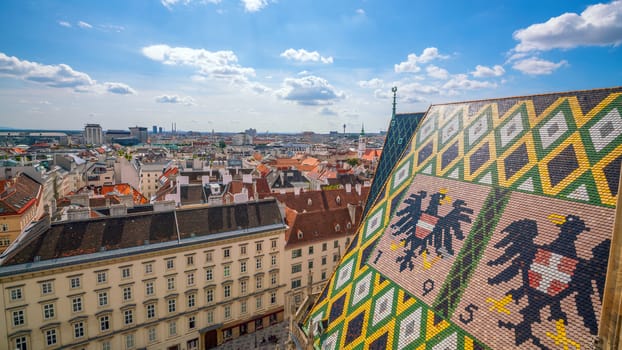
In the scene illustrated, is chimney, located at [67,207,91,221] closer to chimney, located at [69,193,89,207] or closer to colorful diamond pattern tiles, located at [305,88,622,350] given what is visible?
chimney, located at [69,193,89,207]

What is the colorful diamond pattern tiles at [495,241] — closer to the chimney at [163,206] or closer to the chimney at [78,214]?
the chimney at [163,206]

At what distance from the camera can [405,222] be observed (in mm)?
14570

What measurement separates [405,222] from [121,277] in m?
18.1


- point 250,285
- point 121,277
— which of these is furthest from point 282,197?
point 121,277

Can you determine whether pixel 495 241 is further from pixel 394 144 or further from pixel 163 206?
pixel 163 206

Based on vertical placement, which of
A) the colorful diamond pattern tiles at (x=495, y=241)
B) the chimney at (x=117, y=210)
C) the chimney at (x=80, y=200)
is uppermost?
the colorful diamond pattern tiles at (x=495, y=241)

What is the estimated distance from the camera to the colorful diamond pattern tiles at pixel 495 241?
8844mm

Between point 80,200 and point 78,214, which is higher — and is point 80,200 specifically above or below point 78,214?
below

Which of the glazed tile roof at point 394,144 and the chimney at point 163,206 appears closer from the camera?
the glazed tile roof at point 394,144

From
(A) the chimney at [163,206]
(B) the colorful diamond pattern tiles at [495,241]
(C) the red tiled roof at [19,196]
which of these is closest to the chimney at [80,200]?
(C) the red tiled roof at [19,196]

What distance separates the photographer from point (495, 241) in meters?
10.9

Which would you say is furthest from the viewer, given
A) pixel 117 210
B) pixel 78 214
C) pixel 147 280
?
pixel 117 210

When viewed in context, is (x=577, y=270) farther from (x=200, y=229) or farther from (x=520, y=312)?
(x=200, y=229)

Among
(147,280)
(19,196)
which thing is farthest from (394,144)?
(19,196)
